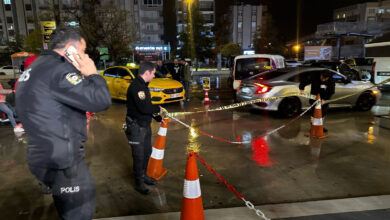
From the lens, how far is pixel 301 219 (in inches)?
117

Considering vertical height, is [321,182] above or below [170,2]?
below

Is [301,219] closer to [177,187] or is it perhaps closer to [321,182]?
[321,182]

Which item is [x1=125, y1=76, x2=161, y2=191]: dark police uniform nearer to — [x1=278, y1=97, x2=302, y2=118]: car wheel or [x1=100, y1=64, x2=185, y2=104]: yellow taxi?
[x1=278, y1=97, x2=302, y2=118]: car wheel

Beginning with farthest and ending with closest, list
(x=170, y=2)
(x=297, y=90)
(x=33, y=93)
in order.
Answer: (x=170, y=2) → (x=297, y=90) → (x=33, y=93)

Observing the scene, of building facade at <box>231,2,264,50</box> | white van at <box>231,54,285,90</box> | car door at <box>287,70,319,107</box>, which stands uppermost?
building facade at <box>231,2,264,50</box>

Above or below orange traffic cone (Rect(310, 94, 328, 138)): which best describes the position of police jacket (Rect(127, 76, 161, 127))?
above

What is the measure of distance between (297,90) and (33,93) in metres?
7.77

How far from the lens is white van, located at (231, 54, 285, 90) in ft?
36.4

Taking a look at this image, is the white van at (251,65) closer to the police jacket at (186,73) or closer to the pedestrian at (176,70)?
the police jacket at (186,73)

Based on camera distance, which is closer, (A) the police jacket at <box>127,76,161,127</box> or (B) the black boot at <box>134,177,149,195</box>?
(A) the police jacket at <box>127,76,161,127</box>

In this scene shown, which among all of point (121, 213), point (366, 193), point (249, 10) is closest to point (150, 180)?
point (121, 213)

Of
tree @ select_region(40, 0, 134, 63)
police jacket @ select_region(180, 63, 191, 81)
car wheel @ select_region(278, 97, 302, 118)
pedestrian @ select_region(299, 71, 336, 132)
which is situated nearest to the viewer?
pedestrian @ select_region(299, 71, 336, 132)

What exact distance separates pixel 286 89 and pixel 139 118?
5775 mm

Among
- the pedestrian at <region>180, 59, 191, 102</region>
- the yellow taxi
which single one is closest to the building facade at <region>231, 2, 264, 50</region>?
the pedestrian at <region>180, 59, 191, 102</region>
